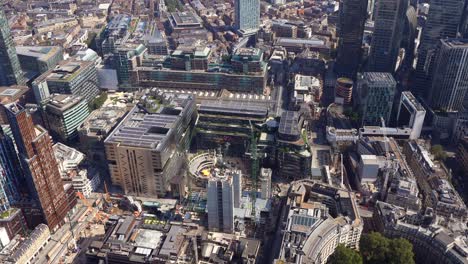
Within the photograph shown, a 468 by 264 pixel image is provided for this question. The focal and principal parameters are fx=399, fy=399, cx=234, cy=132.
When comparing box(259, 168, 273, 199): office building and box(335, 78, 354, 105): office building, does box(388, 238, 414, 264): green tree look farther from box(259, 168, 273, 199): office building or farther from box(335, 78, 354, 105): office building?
box(335, 78, 354, 105): office building

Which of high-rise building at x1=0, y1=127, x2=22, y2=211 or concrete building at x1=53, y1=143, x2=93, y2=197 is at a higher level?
high-rise building at x1=0, y1=127, x2=22, y2=211

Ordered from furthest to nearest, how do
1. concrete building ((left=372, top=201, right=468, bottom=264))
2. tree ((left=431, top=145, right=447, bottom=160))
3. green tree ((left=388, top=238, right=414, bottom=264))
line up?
1. tree ((left=431, top=145, right=447, bottom=160))
2. green tree ((left=388, top=238, right=414, bottom=264))
3. concrete building ((left=372, top=201, right=468, bottom=264))

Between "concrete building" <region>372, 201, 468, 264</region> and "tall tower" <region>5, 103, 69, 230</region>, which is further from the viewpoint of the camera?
"tall tower" <region>5, 103, 69, 230</region>

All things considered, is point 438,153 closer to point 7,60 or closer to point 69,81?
point 69,81

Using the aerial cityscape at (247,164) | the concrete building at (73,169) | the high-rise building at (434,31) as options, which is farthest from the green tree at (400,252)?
the concrete building at (73,169)

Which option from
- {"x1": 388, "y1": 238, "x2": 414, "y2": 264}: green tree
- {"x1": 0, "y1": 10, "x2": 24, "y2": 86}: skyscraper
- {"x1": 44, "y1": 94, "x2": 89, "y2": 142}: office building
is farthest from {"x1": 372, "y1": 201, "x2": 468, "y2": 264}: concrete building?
{"x1": 0, "y1": 10, "x2": 24, "y2": 86}: skyscraper

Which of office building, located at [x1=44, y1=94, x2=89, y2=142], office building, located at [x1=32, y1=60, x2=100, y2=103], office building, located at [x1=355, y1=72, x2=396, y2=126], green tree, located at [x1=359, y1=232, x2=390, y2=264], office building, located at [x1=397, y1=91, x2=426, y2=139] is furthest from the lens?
office building, located at [x1=32, y1=60, x2=100, y2=103]
